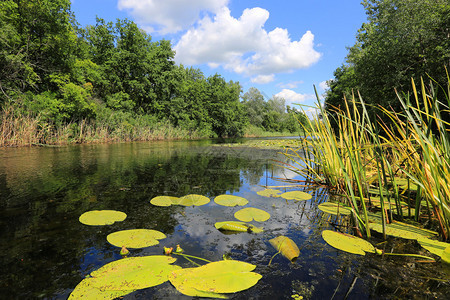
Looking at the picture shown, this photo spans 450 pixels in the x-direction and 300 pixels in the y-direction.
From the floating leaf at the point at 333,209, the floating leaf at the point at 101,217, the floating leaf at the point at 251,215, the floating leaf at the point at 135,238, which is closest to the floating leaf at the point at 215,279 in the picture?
the floating leaf at the point at 135,238

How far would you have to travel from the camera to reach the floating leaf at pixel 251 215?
1.87 meters

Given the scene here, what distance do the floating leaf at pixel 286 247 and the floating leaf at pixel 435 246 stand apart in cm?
77

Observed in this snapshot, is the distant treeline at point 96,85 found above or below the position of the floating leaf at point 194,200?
above

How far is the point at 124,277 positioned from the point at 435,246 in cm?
180

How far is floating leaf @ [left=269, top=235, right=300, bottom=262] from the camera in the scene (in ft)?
4.18

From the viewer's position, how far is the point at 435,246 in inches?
50.8

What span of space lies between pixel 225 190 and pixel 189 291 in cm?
203

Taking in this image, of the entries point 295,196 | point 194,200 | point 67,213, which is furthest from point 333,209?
point 67,213

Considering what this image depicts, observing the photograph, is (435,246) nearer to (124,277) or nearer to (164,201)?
(124,277)

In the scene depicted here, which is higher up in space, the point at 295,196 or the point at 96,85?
the point at 96,85

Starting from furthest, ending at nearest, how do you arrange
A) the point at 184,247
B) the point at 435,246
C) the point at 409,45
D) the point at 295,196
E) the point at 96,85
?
the point at 96,85
the point at 409,45
the point at 295,196
the point at 184,247
the point at 435,246

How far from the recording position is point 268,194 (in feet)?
8.84

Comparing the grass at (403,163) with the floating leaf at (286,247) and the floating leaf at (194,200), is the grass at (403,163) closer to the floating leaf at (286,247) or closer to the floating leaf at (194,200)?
the floating leaf at (286,247)

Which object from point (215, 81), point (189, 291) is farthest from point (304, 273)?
point (215, 81)
